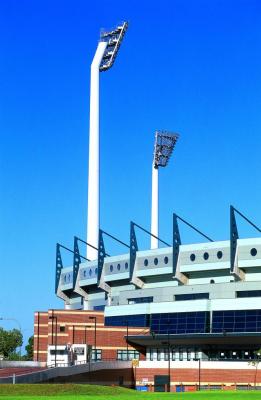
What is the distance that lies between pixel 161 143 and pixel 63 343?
6216 centimetres

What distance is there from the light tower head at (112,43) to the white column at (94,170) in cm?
294

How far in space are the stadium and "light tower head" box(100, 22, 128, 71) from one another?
4027 centimetres

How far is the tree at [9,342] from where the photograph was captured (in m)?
182

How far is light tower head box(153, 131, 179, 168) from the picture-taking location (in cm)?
17750

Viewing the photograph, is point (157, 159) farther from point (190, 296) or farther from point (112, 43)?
point (190, 296)

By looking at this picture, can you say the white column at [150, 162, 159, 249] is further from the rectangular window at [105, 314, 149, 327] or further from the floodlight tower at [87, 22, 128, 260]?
the rectangular window at [105, 314, 149, 327]

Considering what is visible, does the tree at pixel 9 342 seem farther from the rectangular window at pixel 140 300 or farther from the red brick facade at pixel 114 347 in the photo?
the rectangular window at pixel 140 300

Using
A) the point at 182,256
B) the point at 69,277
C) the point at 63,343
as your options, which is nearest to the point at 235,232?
the point at 182,256

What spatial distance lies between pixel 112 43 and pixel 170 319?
234ft

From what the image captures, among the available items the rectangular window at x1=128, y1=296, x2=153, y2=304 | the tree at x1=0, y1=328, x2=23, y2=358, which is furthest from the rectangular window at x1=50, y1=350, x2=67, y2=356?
the tree at x1=0, y1=328, x2=23, y2=358

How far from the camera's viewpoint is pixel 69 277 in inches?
6383

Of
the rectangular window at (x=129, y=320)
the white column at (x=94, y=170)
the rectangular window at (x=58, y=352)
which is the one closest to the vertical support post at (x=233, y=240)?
the rectangular window at (x=129, y=320)

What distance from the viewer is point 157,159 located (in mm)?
178000

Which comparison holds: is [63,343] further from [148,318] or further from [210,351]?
[210,351]
